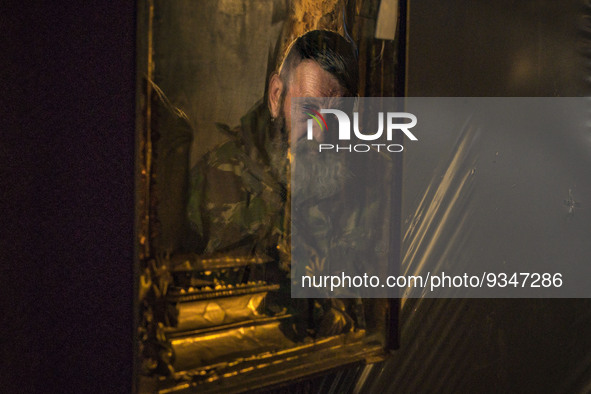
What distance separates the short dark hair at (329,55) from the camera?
1.00m

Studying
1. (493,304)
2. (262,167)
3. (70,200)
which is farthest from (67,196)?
(493,304)

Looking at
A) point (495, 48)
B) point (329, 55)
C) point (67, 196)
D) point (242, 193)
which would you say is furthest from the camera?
point (495, 48)

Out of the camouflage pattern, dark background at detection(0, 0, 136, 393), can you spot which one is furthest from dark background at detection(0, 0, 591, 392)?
the camouflage pattern

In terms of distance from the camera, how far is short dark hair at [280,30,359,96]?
1004 millimetres

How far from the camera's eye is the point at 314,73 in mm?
1049

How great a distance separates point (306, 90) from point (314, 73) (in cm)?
5

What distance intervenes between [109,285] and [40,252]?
147mm

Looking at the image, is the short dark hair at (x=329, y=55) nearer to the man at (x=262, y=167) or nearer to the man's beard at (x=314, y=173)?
the man at (x=262, y=167)

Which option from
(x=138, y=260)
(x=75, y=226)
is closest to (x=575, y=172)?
(x=138, y=260)

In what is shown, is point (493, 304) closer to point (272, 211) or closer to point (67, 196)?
point (272, 211)

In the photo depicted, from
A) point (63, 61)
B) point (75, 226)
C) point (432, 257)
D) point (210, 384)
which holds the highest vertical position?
point (63, 61)

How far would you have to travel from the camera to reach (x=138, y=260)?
2.75 feet

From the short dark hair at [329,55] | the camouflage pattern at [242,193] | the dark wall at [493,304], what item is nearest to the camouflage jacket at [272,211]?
the camouflage pattern at [242,193]

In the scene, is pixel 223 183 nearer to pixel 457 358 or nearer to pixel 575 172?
pixel 457 358
